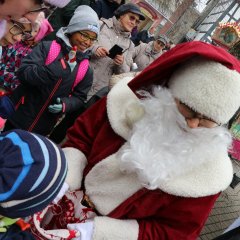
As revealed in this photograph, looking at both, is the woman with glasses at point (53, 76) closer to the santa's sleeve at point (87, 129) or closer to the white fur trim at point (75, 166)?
the santa's sleeve at point (87, 129)

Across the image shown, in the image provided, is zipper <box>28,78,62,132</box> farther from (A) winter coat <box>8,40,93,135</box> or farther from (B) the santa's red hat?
(B) the santa's red hat

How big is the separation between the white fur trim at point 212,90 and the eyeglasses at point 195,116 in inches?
1.6

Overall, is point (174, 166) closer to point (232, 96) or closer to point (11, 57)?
point (232, 96)

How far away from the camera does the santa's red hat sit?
1329mm

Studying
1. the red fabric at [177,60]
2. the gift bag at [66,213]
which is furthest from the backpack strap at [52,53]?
the gift bag at [66,213]

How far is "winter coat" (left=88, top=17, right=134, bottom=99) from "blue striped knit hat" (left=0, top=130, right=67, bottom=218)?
7.82 feet

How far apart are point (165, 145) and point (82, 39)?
1.31 meters

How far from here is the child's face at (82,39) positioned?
2.46 metres

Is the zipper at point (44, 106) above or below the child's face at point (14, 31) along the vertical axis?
below

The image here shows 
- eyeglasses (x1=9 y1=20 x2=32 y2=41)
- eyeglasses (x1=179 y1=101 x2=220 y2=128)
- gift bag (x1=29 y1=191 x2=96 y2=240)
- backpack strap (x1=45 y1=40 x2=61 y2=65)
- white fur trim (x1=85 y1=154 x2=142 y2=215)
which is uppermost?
eyeglasses (x1=179 y1=101 x2=220 y2=128)

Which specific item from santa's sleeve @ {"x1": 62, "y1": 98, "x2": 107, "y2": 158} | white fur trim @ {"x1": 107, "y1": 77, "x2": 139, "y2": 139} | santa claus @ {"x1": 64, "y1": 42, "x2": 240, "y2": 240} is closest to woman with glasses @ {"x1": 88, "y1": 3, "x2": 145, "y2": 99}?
santa's sleeve @ {"x1": 62, "y1": 98, "x2": 107, "y2": 158}

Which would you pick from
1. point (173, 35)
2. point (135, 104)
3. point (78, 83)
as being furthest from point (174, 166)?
point (173, 35)

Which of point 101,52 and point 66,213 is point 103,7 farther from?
point 66,213

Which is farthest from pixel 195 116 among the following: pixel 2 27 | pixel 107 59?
pixel 107 59
